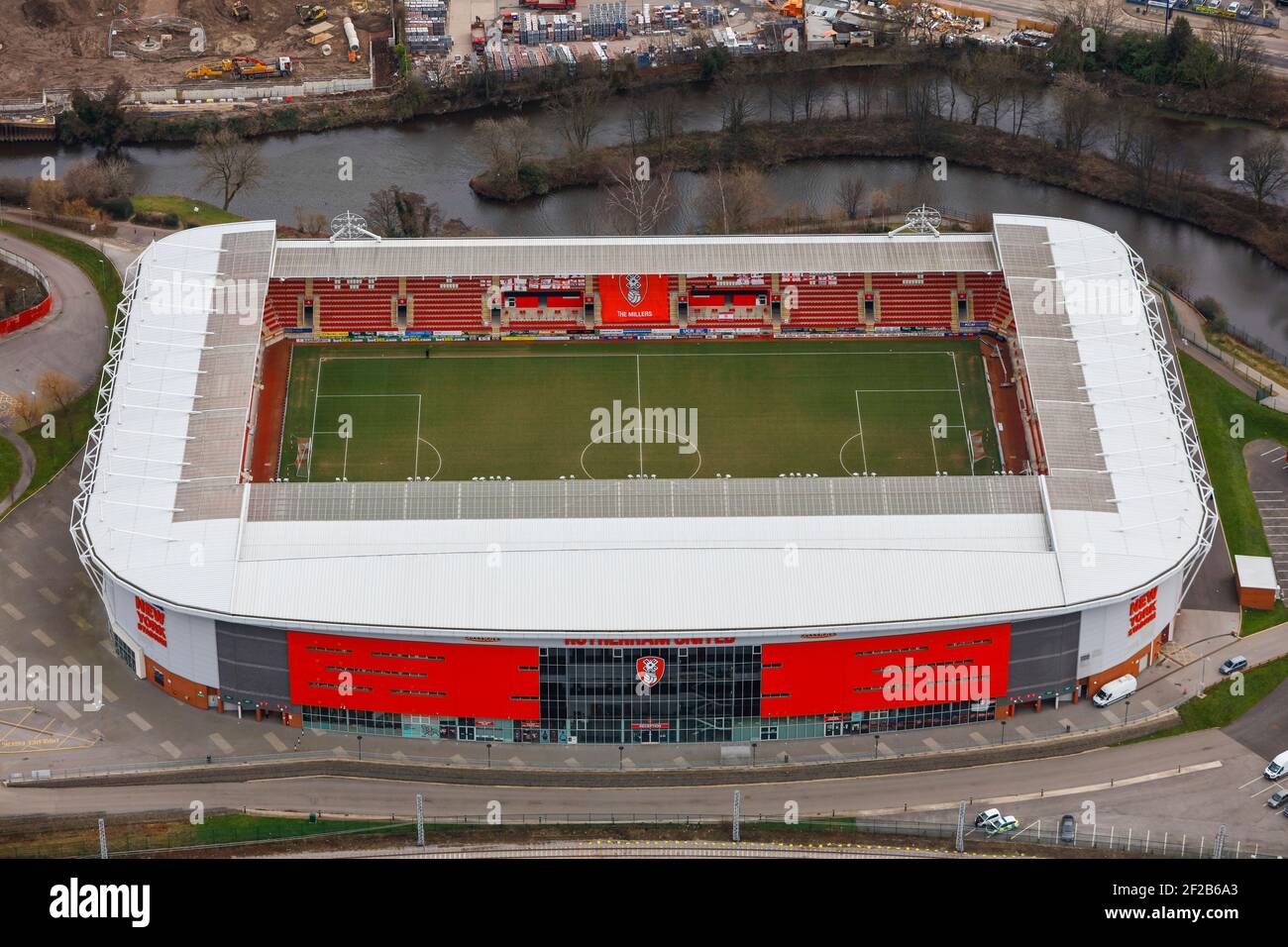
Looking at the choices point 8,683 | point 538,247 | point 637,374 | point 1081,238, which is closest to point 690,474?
point 637,374

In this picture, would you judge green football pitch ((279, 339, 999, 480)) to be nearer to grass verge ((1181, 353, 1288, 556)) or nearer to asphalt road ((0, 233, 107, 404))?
grass verge ((1181, 353, 1288, 556))

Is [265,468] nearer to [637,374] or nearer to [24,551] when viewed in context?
[24,551]

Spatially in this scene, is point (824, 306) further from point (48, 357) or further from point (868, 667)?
point (48, 357)

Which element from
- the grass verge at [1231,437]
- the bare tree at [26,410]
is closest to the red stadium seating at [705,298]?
the grass verge at [1231,437]

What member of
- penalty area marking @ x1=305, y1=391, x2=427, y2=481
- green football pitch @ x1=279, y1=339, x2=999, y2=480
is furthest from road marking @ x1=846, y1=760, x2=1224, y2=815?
penalty area marking @ x1=305, y1=391, x2=427, y2=481

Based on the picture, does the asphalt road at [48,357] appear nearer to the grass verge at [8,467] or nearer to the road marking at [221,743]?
the grass verge at [8,467]
